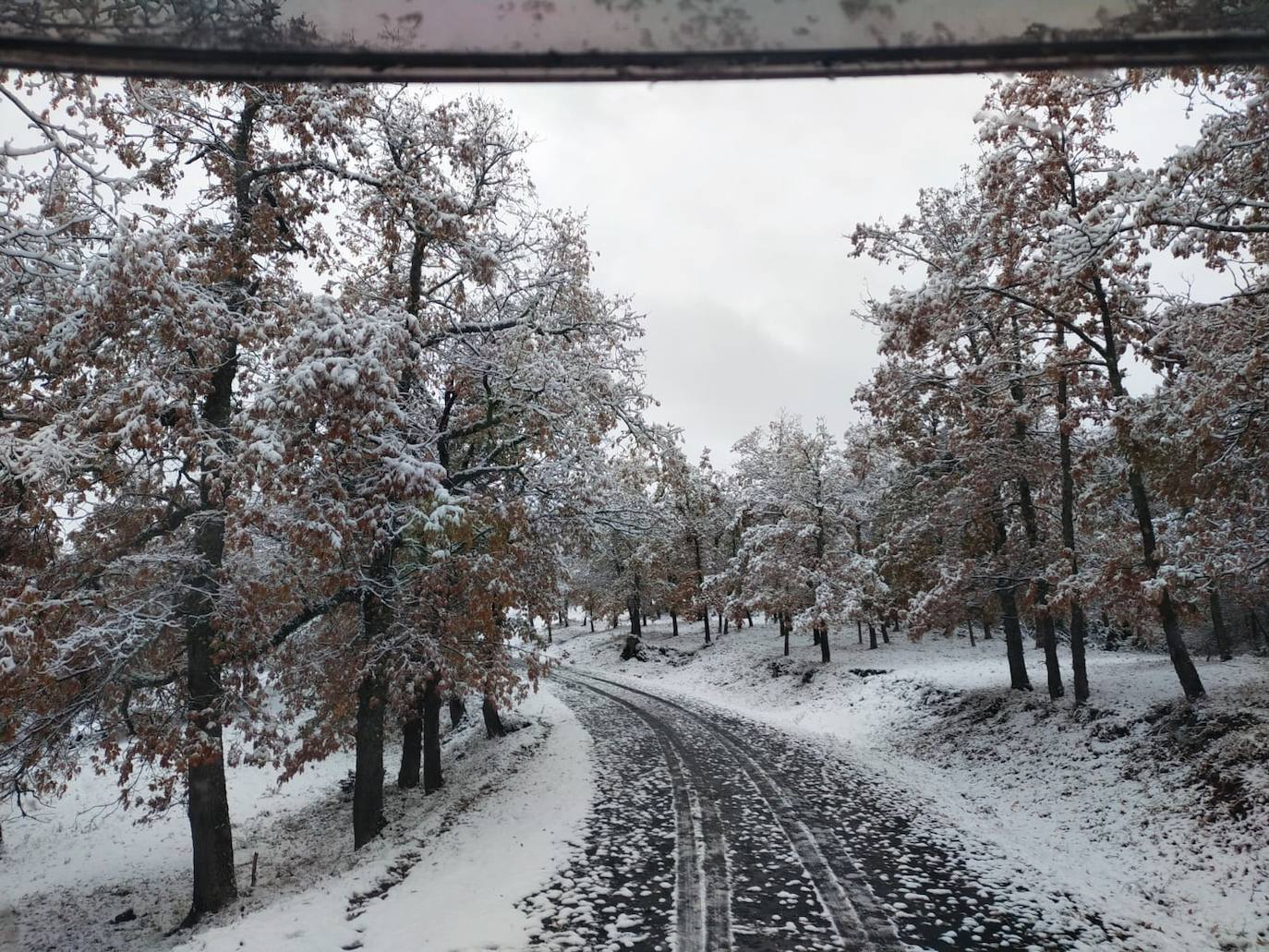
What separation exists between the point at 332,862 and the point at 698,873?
7.18 metres

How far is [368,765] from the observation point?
12.0 meters

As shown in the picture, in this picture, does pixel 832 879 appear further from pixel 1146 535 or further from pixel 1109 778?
pixel 1146 535

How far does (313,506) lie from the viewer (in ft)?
28.1

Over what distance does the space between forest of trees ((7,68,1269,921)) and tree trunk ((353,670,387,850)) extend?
0.07 m

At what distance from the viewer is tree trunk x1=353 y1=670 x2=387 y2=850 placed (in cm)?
Result: 1165

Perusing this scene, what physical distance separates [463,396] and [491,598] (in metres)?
4.13

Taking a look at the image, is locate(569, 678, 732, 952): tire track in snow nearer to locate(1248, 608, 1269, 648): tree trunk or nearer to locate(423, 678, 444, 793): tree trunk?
locate(423, 678, 444, 793): tree trunk

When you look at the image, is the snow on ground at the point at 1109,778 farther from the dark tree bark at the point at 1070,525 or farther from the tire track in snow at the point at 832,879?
the tire track in snow at the point at 832,879

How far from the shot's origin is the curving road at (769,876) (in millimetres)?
6930

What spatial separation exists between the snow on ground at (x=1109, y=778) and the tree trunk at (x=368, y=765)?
9.39 meters

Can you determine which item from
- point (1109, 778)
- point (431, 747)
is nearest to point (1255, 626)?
point (1109, 778)

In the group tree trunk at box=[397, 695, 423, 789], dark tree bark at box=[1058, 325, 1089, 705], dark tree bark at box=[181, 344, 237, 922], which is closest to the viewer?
dark tree bark at box=[181, 344, 237, 922]

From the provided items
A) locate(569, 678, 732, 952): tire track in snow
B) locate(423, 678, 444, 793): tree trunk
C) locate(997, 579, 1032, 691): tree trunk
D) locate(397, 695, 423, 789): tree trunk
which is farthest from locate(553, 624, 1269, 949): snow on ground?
locate(397, 695, 423, 789): tree trunk

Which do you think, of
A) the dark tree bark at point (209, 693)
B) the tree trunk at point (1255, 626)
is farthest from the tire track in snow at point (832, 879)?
the tree trunk at point (1255, 626)
